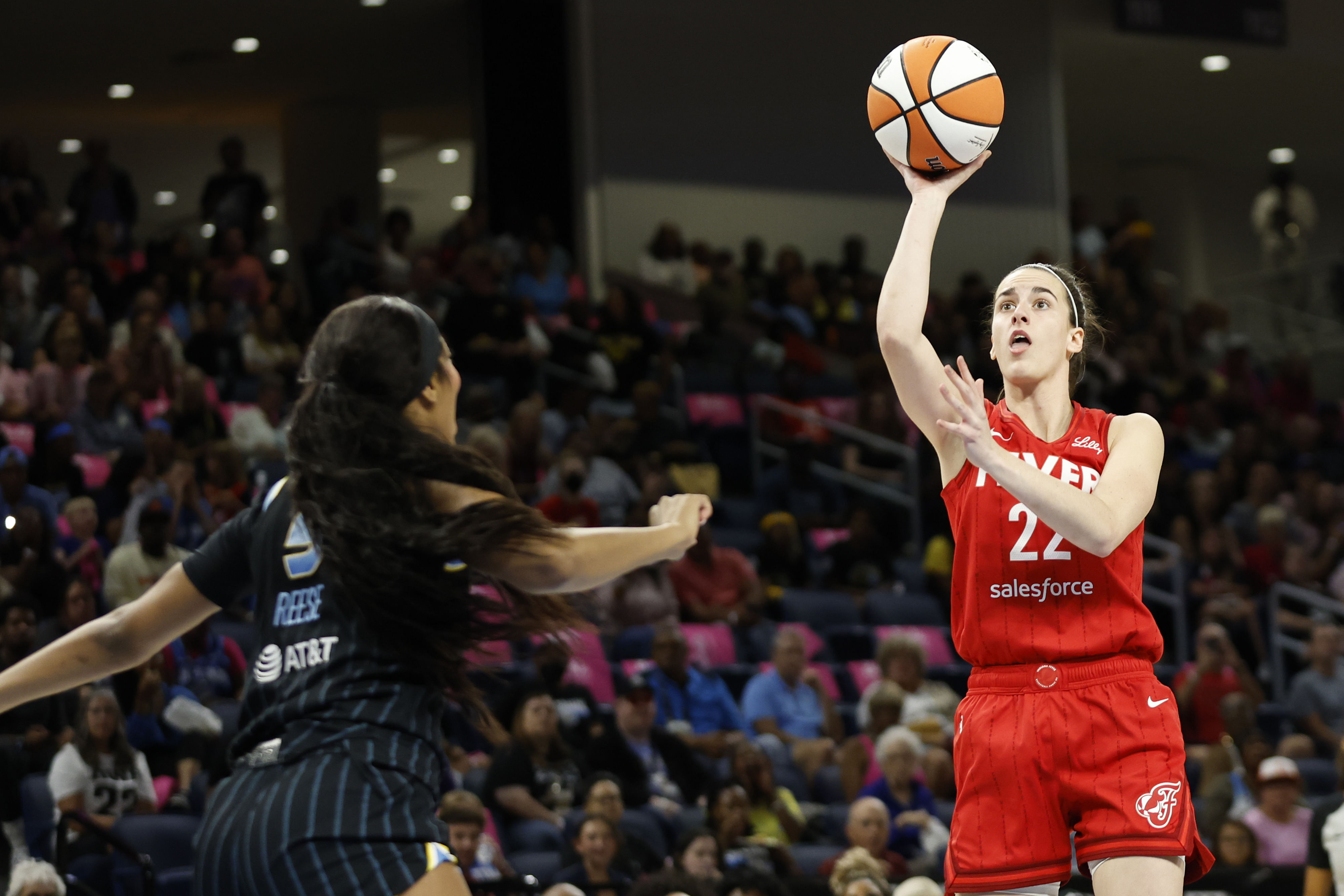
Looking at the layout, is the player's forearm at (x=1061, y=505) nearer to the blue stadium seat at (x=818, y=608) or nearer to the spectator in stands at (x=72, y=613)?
the spectator in stands at (x=72, y=613)

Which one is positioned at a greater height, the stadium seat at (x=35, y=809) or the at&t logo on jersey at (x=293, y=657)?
the at&t logo on jersey at (x=293, y=657)

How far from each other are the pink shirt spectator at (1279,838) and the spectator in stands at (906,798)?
5.65 ft

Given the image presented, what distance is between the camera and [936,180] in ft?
13.1

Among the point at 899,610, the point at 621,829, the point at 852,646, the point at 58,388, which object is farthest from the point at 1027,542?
the point at 58,388

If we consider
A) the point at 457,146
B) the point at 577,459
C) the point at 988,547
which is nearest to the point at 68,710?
the point at 577,459

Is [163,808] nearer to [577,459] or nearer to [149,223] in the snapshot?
[577,459]

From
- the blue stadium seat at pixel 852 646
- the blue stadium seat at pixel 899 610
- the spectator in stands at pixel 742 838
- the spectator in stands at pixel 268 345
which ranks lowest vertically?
the spectator in stands at pixel 742 838

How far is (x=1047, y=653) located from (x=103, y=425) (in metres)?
8.25

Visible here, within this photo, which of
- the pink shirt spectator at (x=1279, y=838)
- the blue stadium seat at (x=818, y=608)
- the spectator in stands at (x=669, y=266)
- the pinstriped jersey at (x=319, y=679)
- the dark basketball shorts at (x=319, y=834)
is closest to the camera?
the dark basketball shorts at (x=319, y=834)

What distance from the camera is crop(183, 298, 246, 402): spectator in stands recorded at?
12016mm

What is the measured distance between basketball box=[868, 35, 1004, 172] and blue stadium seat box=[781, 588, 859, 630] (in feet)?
23.6

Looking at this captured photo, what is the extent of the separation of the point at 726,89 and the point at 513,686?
387 inches

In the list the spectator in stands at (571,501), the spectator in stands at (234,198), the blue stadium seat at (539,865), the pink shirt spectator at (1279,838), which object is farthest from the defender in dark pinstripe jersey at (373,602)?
the spectator in stands at (234,198)

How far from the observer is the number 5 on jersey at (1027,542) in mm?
3795
